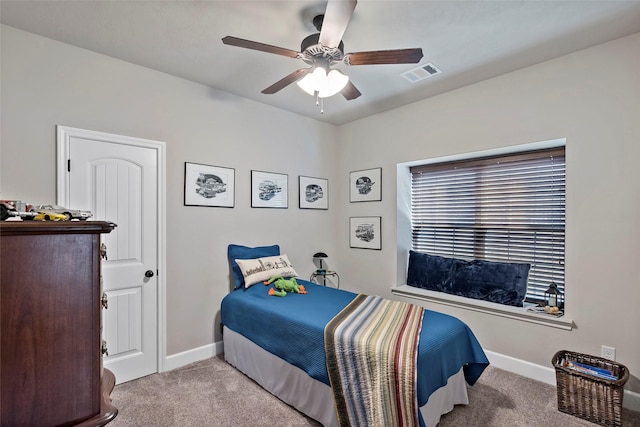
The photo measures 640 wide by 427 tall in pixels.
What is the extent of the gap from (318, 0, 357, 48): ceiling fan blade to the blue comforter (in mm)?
1840

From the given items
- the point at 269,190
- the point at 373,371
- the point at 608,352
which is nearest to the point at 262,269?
the point at 269,190

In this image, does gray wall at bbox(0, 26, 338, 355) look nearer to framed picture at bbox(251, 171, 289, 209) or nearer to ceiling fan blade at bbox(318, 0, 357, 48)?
framed picture at bbox(251, 171, 289, 209)

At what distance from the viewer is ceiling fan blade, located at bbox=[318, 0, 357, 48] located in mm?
1596

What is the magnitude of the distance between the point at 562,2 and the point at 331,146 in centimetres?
289

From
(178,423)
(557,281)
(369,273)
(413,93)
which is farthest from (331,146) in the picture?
(178,423)

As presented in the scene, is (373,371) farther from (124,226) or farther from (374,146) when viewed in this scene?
(374,146)

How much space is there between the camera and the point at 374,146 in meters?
4.07

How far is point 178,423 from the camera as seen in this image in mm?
2170

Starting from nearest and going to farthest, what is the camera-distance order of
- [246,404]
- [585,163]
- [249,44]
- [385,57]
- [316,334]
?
[249,44]
[385,57]
[316,334]
[246,404]
[585,163]

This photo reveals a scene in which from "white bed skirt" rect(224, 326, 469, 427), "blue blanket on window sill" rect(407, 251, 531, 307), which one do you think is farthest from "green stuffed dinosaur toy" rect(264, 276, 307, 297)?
"blue blanket on window sill" rect(407, 251, 531, 307)

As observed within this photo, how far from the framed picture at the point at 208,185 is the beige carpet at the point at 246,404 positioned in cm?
163

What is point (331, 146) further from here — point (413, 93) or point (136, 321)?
point (136, 321)

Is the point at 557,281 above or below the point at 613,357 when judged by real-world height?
above

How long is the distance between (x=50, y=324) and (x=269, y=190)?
9.81 ft
